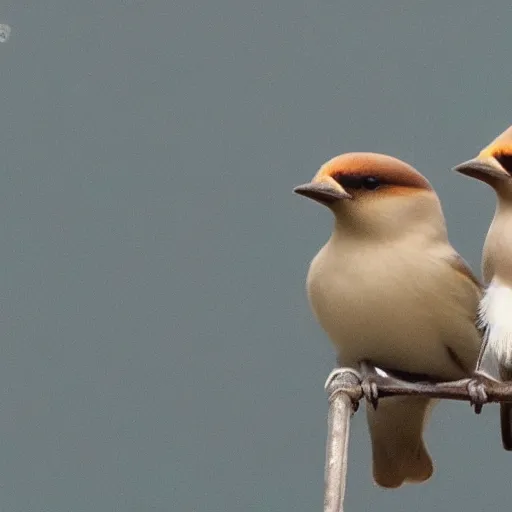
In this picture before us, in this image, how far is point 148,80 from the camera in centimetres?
520

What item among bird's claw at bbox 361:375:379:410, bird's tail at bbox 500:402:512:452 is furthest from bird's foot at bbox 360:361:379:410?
bird's tail at bbox 500:402:512:452

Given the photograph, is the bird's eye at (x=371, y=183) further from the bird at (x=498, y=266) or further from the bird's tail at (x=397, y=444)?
the bird's tail at (x=397, y=444)

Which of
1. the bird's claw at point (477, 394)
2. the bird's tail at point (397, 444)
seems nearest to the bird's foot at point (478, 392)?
the bird's claw at point (477, 394)

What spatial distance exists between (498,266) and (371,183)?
0.12 meters

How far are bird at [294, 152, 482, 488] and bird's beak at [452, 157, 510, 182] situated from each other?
6 centimetres

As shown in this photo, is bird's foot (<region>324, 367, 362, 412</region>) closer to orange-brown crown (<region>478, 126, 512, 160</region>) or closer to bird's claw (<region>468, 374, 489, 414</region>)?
bird's claw (<region>468, 374, 489, 414</region>)

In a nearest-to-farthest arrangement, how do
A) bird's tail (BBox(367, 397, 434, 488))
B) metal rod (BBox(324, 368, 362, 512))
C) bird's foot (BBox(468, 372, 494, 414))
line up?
1. metal rod (BBox(324, 368, 362, 512))
2. bird's foot (BBox(468, 372, 494, 414))
3. bird's tail (BBox(367, 397, 434, 488))

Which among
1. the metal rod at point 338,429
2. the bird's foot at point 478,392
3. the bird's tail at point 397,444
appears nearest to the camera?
the metal rod at point 338,429

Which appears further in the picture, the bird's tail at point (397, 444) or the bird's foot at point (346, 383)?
the bird's tail at point (397, 444)

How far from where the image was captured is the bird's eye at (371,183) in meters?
1.04

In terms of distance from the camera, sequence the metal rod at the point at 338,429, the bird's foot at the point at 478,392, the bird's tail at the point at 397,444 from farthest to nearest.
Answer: the bird's tail at the point at 397,444, the bird's foot at the point at 478,392, the metal rod at the point at 338,429

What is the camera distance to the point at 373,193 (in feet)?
3.44

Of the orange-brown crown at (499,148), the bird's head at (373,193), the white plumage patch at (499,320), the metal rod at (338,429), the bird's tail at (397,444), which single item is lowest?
the bird's tail at (397,444)

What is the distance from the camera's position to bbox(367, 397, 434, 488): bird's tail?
3.64 feet
